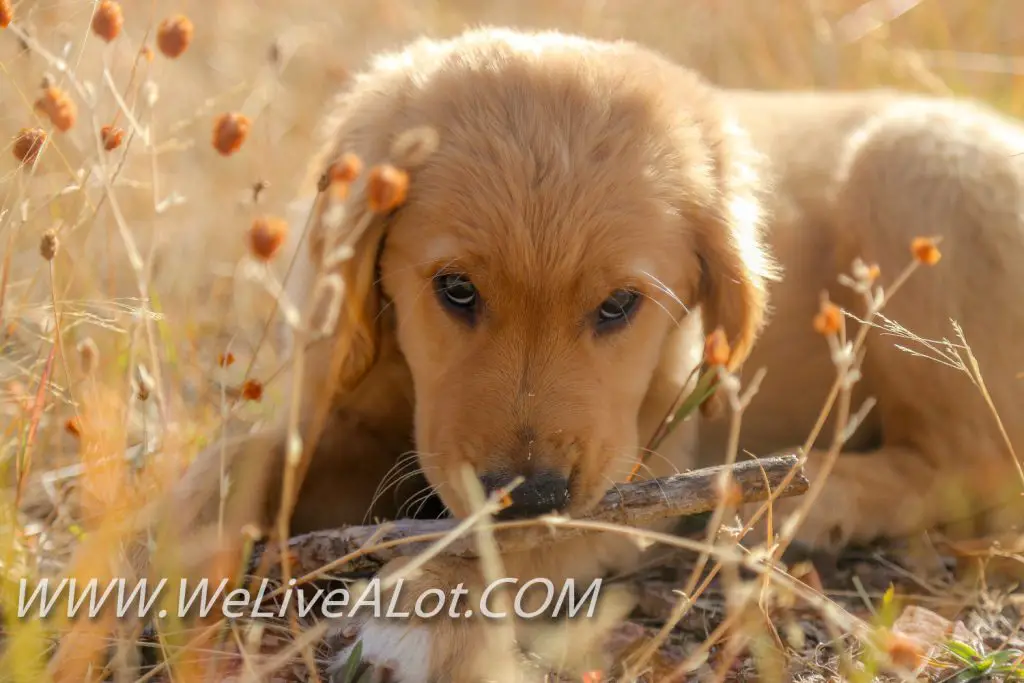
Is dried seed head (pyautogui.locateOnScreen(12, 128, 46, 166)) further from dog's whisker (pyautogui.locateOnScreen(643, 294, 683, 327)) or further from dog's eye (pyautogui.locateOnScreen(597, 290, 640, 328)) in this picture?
dog's whisker (pyautogui.locateOnScreen(643, 294, 683, 327))

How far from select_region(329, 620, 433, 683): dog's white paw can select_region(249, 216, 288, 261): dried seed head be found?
0.98 m

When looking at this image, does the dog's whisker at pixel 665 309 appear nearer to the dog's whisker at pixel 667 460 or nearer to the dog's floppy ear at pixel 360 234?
the dog's whisker at pixel 667 460

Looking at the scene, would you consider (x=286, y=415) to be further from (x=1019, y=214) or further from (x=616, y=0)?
(x=616, y=0)

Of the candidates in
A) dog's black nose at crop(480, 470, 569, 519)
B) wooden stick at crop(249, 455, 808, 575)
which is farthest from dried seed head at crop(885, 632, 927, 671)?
dog's black nose at crop(480, 470, 569, 519)

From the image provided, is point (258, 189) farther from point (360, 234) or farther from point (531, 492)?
point (531, 492)

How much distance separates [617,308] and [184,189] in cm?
296

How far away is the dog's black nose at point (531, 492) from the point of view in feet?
7.06

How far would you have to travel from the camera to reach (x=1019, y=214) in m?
3.31

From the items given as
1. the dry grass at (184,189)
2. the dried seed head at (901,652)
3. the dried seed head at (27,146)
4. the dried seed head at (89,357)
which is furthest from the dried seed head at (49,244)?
the dried seed head at (901,652)

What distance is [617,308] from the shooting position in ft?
8.47

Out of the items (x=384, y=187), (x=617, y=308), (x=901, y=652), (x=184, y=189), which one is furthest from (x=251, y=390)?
(x=184, y=189)

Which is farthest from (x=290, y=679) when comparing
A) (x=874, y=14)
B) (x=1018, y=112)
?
(x=874, y=14)

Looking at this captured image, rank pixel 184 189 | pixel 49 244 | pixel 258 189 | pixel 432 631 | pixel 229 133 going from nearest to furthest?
pixel 229 133
pixel 49 244
pixel 432 631
pixel 258 189
pixel 184 189

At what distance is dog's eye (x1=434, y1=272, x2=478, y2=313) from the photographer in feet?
8.17
